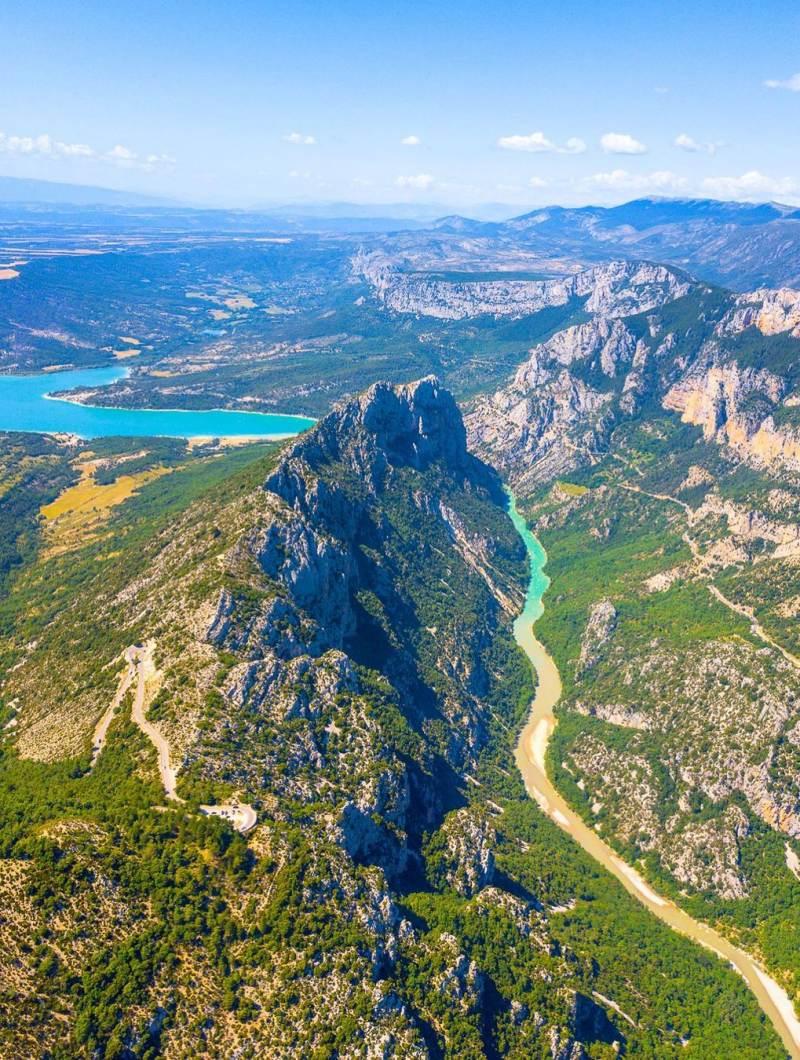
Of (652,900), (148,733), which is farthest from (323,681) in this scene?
(652,900)

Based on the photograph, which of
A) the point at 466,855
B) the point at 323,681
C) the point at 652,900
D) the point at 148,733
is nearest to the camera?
the point at 148,733

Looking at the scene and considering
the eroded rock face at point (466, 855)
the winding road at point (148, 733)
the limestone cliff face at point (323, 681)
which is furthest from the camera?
the eroded rock face at point (466, 855)

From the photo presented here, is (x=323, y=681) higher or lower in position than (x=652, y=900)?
higher

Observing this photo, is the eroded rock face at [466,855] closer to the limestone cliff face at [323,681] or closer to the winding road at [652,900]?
the limestone cliff face at [323,681]

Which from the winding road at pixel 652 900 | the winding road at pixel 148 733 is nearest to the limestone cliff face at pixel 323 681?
the winding road at pixel 148 733

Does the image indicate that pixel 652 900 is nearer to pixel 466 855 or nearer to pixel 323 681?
pixel 466 855

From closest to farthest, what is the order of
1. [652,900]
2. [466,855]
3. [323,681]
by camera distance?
[466,855]
[323,681]
[652,900]

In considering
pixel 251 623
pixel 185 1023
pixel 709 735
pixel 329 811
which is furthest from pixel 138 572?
pixel 709 735

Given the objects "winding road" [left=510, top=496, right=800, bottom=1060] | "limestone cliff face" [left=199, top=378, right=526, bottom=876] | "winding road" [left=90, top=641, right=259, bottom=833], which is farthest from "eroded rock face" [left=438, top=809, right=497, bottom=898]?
"winding road" [left=90, top=641, right=259, bottom=833]

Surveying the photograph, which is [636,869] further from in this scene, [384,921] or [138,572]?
[138,572]

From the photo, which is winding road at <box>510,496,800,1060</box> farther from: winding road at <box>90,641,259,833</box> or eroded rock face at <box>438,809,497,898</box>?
winding road at <box>90,641,259,833</box>

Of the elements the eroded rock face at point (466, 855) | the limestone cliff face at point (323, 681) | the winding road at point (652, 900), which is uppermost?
the limestone cliff face at point (323, 681)
